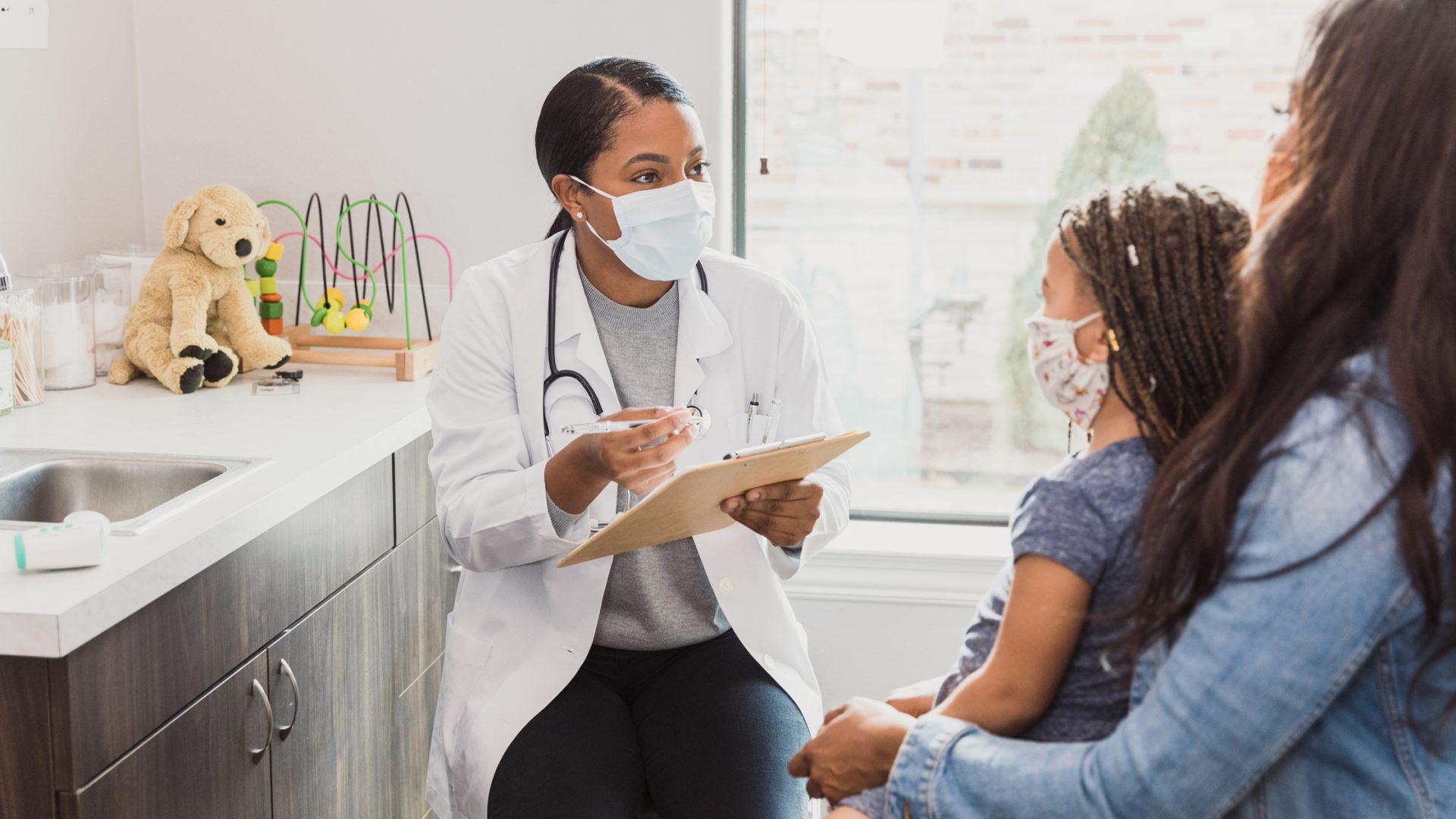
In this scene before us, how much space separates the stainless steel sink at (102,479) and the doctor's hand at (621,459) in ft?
1.51

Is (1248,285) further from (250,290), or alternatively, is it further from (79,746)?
(250,290)

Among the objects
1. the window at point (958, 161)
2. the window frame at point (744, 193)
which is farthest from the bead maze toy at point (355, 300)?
the window at point (958, 161)

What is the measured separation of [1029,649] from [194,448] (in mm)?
1273

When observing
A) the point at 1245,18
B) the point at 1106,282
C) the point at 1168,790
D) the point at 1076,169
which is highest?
the point at 1245,18

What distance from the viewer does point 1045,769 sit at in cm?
95

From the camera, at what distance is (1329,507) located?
0.80m

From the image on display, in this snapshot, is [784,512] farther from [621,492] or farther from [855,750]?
[855,750]

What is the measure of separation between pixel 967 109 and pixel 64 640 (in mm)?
2053

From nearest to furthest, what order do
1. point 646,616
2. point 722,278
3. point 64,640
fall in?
1. point 64,640
2. point 646,616
3. point 722,278

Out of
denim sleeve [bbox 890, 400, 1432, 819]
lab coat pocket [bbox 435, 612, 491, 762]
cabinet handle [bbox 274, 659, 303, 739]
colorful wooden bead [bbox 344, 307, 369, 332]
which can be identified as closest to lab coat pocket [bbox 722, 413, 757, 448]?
lab coat pocket [bbox 435, 612, 491, 762]

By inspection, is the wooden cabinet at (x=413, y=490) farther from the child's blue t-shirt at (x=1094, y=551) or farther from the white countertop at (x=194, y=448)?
the child's blue t-shirt at (x=1094, y=551)

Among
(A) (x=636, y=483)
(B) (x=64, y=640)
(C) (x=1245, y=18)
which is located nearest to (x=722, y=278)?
(A) (x=636, y=483)

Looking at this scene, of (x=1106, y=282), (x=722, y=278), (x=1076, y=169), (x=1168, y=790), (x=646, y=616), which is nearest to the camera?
(x=1168, y=790)

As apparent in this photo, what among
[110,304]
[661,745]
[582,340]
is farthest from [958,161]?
[110,304]
